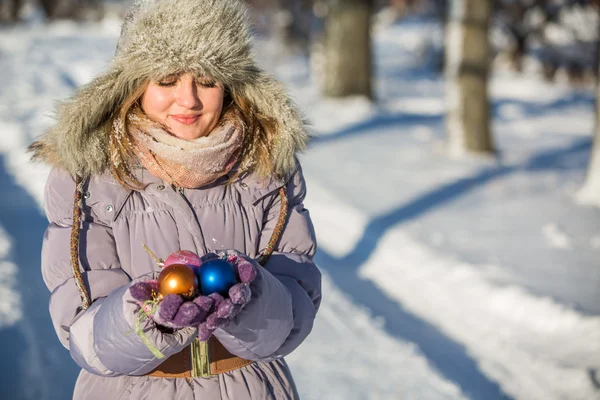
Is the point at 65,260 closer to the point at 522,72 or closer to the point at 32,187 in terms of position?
the point at 32,187

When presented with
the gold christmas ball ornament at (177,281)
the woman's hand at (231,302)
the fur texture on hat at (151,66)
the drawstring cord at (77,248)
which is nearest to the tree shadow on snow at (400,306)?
the drawstring cord at (77,248)

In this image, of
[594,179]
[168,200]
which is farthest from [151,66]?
[594,179]

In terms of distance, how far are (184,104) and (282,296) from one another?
585mm

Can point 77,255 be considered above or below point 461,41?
above

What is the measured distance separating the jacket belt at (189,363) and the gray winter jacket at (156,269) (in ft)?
0.07

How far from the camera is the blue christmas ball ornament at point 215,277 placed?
1.37m

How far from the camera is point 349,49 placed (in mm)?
11000

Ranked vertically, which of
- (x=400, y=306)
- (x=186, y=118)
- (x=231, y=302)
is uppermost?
(x=186, y=118)

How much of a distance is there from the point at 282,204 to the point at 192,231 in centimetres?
28

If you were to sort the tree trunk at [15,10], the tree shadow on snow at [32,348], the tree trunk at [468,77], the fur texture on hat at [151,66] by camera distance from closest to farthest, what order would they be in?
the fur texture on hat at [151,66] → the tree shadow on snow at [32,348] → the tree trunk at [468,77] → the tree trunk at [15,10]

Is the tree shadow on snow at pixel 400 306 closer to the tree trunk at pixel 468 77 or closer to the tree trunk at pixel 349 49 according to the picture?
the tree trunk at pixel 468 77

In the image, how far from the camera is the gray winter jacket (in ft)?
4.97

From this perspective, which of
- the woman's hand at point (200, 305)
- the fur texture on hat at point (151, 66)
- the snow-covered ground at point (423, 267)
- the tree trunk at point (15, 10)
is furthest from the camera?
the tree trunk at point (15, 10)

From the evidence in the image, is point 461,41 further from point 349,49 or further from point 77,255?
point 77,255
